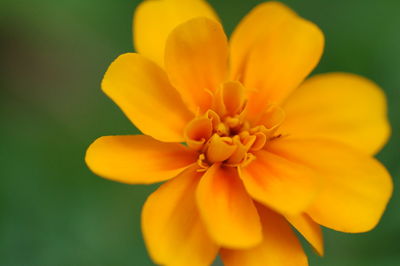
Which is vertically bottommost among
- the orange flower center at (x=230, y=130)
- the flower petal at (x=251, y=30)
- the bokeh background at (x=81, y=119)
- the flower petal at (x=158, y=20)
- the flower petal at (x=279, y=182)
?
the bokeh background at (x=81, y=119)

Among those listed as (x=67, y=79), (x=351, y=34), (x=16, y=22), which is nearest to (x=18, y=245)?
(x=67, y=79)

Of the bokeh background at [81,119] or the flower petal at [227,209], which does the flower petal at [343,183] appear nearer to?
the flower petal at [227,209]

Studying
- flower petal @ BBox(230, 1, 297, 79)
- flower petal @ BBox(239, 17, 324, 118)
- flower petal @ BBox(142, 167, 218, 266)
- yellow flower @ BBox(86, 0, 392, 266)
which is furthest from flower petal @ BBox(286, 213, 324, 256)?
flower petal @ BBox(230, 1, 297, 79)

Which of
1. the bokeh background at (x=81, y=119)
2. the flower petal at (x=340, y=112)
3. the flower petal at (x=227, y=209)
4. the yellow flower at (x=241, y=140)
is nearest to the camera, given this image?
the flower petal at (x=227, y=209)

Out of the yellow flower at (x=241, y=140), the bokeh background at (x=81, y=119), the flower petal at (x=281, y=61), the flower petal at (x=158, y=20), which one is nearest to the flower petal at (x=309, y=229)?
the yellow flower at (x=241, y=140)

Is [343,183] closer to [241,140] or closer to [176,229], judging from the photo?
[241,140]

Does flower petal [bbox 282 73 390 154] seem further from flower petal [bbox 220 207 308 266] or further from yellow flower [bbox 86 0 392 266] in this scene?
flower petal [bbox 220 207 308 266]
